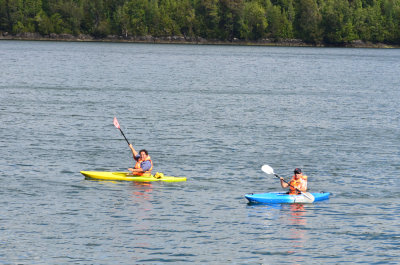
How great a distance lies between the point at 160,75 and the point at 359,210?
3617 inches

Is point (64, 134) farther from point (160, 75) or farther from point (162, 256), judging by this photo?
point (160, 75)

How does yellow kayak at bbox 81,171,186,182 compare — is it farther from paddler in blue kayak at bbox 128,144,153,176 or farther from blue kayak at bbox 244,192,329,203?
blue kayak at bbox 244,192,329,203

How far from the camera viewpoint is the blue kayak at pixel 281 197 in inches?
Result: 1346

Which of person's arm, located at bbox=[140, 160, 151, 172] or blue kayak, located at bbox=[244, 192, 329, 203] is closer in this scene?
blue kayak, located at bbox=[244, 192, 329, 203]

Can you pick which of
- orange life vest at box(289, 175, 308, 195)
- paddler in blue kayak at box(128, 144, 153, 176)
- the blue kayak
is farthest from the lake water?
paddler in blue kayak at box(128, 144, 153, 176)

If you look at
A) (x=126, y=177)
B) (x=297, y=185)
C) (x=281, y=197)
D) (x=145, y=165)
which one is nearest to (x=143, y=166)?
(x=145, y=165)

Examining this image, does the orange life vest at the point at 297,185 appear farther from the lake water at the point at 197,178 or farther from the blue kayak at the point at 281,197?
the lake water at the point at 197,178

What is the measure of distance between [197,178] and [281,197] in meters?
6.49

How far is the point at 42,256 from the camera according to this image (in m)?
26.6

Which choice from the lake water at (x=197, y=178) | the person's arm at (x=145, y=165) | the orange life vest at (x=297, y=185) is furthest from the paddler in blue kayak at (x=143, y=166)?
the orange life vest at (x=297, y=185)

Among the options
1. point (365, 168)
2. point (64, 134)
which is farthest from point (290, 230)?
point (64, 134)

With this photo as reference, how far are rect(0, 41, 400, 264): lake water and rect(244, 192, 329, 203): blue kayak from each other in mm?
394

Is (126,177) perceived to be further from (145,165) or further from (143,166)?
(145,165)

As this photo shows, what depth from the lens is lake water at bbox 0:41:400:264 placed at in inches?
1109
